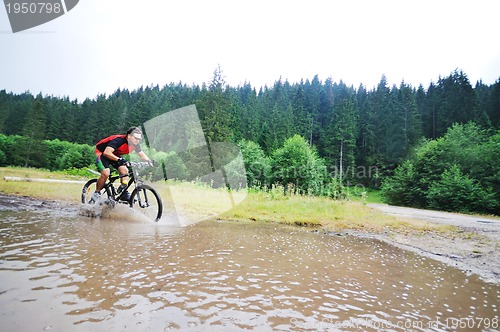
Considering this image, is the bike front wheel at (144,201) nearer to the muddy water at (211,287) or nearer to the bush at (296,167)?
the muddy water at (211,287)

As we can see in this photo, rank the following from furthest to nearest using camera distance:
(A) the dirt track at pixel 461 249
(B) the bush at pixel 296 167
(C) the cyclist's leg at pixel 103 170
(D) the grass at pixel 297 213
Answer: (B) the bush at pixel 296 167 → (D) the grass at pixel 297 213 → (C) the cyclist's leg at pixel 103 170 → (A) the dirt track at pixel 461 249

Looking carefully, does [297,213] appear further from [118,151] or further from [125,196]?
[118,151]

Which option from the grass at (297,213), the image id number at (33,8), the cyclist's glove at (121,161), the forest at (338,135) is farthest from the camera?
the forest at (338,135)

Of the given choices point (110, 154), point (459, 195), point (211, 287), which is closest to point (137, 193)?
point (110, 154)

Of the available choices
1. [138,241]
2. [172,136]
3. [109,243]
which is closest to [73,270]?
[109,243]

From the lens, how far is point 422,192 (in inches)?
1134

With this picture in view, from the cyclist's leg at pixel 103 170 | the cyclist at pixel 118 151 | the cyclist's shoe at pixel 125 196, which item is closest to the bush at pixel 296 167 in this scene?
the cyclist's shoe at pixel 125 196

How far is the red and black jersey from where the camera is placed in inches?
233

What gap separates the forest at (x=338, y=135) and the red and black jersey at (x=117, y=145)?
14.3 meters

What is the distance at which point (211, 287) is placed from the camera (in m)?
2.55

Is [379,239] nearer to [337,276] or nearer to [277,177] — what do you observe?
[337,276]

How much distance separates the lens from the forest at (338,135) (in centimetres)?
2875

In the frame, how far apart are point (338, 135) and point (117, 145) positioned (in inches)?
2193
